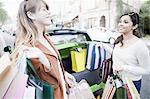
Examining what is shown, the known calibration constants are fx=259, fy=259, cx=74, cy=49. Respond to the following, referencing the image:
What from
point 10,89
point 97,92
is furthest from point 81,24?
point 10,89

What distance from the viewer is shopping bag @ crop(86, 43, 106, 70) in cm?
191

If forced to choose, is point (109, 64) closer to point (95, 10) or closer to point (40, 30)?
point (40, 30)

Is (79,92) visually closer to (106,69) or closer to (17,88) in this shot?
(106,69)

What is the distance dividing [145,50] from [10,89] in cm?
113

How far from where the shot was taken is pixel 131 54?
1.65 m

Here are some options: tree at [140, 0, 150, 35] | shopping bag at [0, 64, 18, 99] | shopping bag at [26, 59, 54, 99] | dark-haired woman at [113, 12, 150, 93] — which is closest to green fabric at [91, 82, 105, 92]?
dark-haired woman at [113, 12, 150, 93]

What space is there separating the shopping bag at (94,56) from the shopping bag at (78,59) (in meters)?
0.04

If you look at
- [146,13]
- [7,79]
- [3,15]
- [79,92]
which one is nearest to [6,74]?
[7,79]

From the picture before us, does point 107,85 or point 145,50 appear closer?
point 145,50

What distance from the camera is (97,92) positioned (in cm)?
191

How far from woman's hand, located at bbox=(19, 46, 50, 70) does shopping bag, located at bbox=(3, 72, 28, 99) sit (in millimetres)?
137

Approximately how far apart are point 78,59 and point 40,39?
0.95 meters

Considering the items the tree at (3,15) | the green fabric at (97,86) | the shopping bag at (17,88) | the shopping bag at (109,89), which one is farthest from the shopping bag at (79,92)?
the tree at (3,15)

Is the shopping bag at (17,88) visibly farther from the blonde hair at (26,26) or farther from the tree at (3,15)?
the tree at (3,15)
